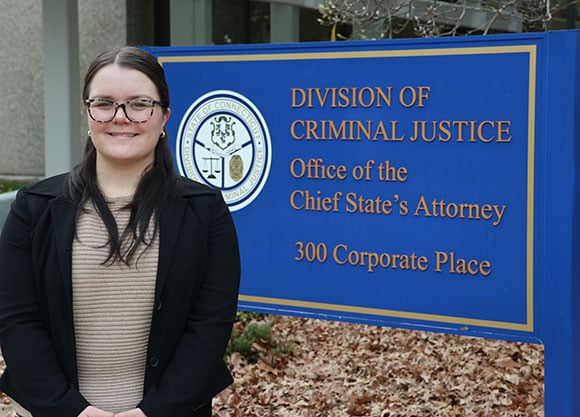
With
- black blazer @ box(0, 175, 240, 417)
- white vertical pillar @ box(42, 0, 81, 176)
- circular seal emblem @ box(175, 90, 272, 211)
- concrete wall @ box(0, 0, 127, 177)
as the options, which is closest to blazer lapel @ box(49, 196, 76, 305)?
black blazer @ box(0, 175, 240, 417)

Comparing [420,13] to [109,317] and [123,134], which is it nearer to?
[123,134]

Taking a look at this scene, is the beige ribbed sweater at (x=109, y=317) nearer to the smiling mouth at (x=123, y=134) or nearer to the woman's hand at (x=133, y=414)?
the woman's hand at (x=133, y=414)

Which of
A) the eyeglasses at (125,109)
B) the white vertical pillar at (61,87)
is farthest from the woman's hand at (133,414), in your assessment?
the white vertical pillar at (61,87)

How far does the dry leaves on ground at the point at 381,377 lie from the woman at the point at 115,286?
10.2 feet

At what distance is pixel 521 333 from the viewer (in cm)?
436

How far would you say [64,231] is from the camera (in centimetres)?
272

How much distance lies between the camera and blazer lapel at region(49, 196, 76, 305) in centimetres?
269

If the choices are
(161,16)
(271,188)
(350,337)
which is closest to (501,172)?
(271,188)

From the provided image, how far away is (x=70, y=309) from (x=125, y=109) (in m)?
0.57

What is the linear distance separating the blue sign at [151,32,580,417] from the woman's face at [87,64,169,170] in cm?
208

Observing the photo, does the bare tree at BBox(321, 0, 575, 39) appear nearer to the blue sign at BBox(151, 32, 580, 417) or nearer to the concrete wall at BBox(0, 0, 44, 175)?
the blue sign at BBox(151, 32, 580, 417)

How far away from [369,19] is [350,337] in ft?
8.44

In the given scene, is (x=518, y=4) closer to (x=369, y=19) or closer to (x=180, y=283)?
(x=369, y=19)

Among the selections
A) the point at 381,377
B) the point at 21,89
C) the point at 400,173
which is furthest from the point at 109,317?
the point at 21,89
